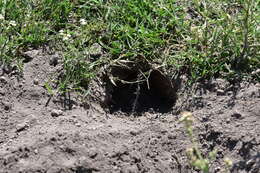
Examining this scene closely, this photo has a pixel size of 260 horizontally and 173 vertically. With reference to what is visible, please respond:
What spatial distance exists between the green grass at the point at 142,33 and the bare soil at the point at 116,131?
0.13 meters

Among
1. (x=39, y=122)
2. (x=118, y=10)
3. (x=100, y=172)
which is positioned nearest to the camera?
(x=100, y=172)

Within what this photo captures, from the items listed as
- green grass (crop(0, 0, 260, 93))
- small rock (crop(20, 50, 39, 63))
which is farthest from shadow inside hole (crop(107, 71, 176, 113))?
small rock (crop(20, 50, 39, 63))

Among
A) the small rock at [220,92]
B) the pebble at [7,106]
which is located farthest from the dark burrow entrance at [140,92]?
the pebble at [7,106]

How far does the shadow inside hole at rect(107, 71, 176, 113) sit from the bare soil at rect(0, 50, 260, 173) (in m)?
0.04

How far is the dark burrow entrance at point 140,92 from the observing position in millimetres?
3051

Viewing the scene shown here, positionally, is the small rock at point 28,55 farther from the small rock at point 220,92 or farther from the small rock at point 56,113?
the small rock at point 220,92

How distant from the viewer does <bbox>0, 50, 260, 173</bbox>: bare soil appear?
2533mm

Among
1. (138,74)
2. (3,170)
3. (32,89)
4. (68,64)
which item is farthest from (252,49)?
(3,170)

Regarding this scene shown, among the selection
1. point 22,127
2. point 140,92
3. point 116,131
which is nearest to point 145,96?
point 140,92

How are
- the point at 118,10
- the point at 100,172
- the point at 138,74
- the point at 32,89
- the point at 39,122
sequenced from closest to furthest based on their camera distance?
the point at 100,172 → the point at 39,122 → the point at 32,89 → the point at 138,74 → the point at 118,10

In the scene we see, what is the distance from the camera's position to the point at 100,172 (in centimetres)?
249

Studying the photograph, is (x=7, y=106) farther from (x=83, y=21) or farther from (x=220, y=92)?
(x=220, y=92)

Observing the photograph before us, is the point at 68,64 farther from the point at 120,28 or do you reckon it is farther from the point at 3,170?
the point at 3,170

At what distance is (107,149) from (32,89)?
2.00 feet
